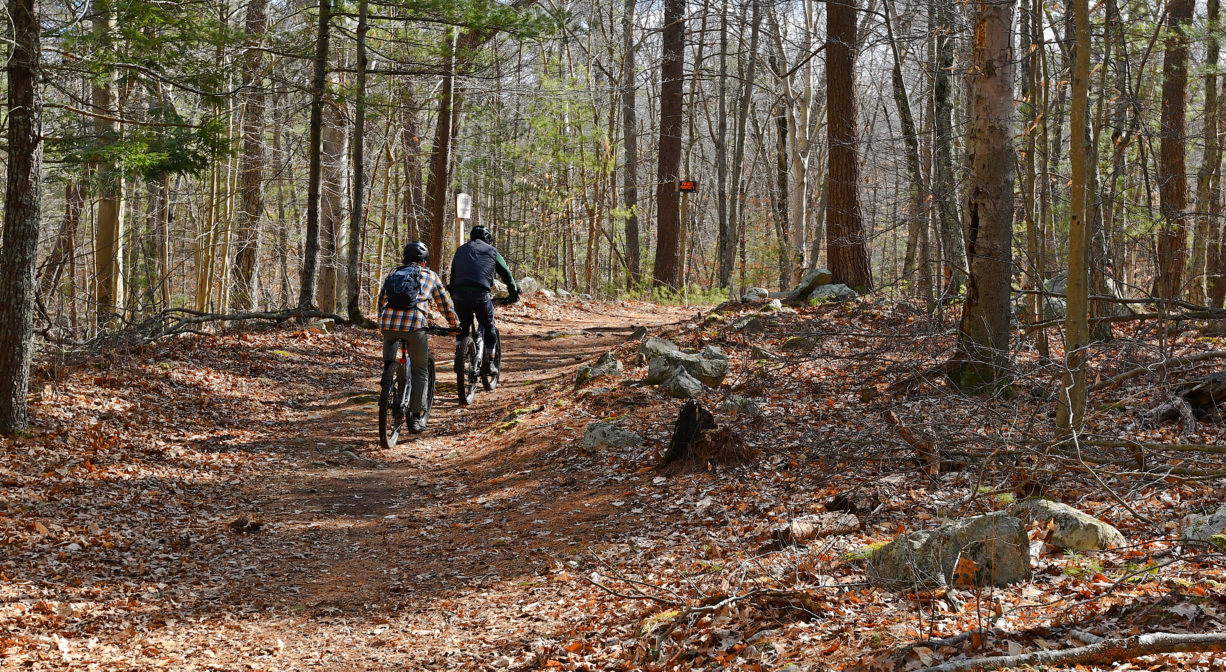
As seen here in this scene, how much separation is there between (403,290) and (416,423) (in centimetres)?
160

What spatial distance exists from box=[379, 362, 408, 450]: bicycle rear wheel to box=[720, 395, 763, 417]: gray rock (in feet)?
10.8

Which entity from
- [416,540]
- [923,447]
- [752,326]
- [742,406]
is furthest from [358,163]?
[923,447]

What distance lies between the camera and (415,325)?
8.61 metres

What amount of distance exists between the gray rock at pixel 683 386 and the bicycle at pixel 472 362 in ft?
8.77

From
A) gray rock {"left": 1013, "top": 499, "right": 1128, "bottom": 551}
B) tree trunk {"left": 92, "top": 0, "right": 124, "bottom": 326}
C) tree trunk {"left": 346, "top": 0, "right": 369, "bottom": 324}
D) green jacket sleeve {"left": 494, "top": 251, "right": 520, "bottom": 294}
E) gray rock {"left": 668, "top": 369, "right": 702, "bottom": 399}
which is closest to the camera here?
gray rock {"left": 1013, "top": 499, "right": 1128, "bottom": 551}

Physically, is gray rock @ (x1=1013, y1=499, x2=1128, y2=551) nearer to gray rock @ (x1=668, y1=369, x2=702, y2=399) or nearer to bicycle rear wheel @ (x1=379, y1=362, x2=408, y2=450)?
gray rock @ (x1=668, y1=369, x2=702, y2=399)

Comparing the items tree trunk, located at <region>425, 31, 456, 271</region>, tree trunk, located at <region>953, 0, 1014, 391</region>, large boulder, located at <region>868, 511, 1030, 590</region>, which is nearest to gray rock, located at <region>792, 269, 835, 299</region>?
tree trunk, located at <region>953, 0, 1014, 391</region>

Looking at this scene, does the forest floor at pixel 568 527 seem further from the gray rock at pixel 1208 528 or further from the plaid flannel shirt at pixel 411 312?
the plaid flannel shirt at pixel 411 312

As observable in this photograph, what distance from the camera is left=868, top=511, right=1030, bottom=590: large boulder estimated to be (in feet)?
12.4

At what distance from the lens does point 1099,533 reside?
13.3 ft

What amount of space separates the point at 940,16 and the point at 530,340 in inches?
350

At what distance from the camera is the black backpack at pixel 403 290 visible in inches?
337

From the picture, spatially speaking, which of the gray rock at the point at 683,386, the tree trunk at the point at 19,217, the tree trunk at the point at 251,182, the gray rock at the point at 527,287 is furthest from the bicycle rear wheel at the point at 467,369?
the gray rock at the point at 527,287

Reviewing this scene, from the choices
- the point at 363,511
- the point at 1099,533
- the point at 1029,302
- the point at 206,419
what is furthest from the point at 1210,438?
the point at 206,419
